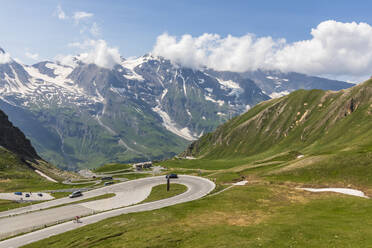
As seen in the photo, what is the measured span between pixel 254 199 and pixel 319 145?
396 ft

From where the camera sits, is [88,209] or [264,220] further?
[88,209]

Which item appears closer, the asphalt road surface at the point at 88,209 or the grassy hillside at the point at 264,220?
the grassy hillside at the point at 264,220

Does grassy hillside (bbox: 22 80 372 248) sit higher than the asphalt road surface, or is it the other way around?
grassy hillside (bbox: 22 80 372 248)

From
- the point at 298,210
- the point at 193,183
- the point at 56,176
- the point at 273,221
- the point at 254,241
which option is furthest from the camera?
the point at 56,176

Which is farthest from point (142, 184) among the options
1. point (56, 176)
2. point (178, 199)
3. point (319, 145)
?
point (319, 145)

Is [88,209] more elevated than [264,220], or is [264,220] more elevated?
[264,220]

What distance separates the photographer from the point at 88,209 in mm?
76375

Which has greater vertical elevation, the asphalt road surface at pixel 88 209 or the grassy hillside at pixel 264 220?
the grassy hillside at pixel 264 220

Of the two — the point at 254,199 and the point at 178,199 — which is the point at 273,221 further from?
the point at 178,199

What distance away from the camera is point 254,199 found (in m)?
65.3

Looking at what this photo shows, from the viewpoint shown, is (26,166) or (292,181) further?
(26,166)

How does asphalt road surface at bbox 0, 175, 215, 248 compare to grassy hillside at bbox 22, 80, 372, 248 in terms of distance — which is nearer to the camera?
grassy hillside at bbox 22, 80, 372, 248

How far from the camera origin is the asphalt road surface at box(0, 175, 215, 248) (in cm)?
5662

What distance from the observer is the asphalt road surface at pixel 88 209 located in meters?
56.6
